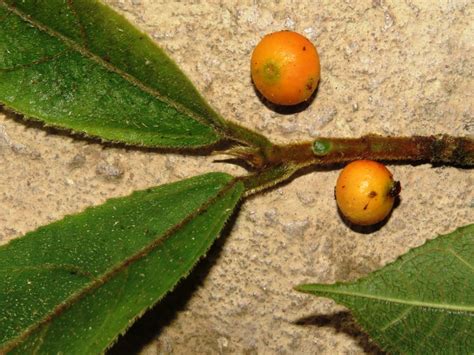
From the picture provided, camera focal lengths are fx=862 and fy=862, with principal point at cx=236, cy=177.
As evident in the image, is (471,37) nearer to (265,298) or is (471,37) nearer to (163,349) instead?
(265,298)

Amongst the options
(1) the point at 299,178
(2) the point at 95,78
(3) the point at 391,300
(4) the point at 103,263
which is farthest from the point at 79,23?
(3) the point at 391,300

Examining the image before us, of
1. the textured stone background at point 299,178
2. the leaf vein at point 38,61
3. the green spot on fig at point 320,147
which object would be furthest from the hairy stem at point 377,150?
the leaf vein at point 38,61

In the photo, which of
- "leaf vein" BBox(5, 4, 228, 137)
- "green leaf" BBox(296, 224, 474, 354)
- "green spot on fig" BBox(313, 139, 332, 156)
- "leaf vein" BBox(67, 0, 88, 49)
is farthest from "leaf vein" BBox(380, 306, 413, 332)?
"leaf vein" BBox(67, 0, 88, 49)

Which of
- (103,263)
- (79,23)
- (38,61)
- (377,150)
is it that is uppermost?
(377,150)

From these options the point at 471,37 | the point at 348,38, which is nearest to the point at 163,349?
the point at 348,38

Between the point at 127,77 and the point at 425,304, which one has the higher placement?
the point at 127,77

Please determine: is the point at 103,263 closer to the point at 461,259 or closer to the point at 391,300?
the point at 391,300
